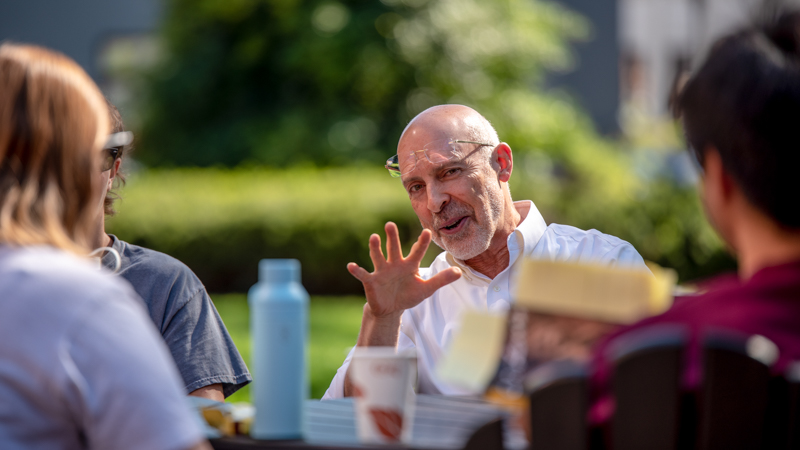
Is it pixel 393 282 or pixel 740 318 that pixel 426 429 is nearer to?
pixel 740 318

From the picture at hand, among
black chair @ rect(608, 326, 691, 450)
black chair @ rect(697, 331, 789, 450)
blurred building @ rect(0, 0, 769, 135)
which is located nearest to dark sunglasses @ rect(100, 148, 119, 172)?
black chair @ rect(608, 326, 691, 450)

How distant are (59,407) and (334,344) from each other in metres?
6.40

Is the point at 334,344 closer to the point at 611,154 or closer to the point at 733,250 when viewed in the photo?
the point at 733,250

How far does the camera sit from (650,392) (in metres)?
1.27

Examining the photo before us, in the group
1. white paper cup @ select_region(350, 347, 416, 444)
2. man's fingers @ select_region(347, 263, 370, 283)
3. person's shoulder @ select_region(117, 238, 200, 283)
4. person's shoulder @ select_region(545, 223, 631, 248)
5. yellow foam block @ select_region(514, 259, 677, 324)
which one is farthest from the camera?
person's shoulder @ select_region(545, 223, 631, 248)

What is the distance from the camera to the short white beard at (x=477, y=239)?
3076 millimetres

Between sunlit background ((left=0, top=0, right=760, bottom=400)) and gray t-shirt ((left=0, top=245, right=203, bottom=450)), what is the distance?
590 cm

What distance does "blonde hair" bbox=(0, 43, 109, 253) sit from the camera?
140cm

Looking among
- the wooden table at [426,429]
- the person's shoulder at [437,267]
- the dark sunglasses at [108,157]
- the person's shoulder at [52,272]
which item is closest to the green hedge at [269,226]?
the person's shoulder at [437,267]

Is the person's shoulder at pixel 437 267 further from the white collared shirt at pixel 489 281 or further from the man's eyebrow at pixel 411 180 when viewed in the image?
the man's eyebrow at pixel 411 180

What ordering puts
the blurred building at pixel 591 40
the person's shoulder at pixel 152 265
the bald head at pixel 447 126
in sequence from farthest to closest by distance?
1. the blurred building at pixel 591 40
2. the bald head at pixel 447 126
3. the person's shoulder at pixel 152 265

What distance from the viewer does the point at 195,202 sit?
1152 cm

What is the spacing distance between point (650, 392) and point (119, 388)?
0.84 metres

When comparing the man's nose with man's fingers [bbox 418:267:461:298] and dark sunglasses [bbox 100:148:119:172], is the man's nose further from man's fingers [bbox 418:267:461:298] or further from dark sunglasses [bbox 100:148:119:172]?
dark sunglasses [bbox 100:148:119:172]
